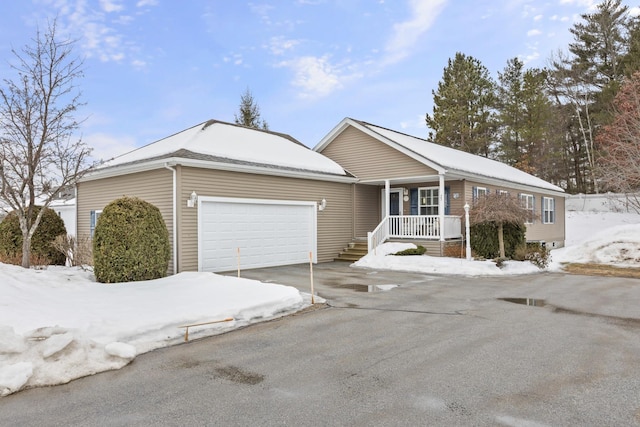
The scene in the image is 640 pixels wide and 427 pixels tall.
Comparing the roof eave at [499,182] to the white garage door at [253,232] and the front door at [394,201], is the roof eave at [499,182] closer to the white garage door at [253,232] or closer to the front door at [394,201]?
the front door at [394,201]

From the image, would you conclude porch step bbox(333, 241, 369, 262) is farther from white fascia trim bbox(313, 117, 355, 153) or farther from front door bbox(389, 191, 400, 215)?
white fascia trim bbox(313, 117, 355, 153)

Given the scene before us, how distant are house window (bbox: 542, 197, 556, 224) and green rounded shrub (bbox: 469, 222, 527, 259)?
31.4 feet

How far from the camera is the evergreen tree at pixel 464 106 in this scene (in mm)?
33156

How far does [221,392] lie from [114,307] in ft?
11.2

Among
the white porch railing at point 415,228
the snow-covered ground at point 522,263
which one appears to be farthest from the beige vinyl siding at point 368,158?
the snow-covered ground at point 522,263

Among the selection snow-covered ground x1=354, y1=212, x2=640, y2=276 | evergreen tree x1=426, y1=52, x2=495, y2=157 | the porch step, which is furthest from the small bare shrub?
evergreen tree x1=426, y1=52, x2=495, y2=157

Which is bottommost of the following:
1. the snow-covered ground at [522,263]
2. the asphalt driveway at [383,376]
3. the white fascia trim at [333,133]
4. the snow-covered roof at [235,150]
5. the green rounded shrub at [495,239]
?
the asphalt driveway at [383,376]

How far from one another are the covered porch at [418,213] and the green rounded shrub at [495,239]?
Answer: 1290 mm

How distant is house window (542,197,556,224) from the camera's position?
2301 cm

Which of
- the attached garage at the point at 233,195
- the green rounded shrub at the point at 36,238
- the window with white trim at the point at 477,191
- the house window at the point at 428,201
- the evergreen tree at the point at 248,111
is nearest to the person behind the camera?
the attached garage at the point at 233,195

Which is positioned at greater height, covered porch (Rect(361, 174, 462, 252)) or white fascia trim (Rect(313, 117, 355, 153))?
white fascia trim (Rect(313, 117, 355, 153))

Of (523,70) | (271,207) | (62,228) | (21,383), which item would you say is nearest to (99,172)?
(62,228)

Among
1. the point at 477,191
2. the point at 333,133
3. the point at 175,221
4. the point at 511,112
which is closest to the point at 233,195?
the point at 175,221

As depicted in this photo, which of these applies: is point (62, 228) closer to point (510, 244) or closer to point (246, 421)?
point (246, 421)
